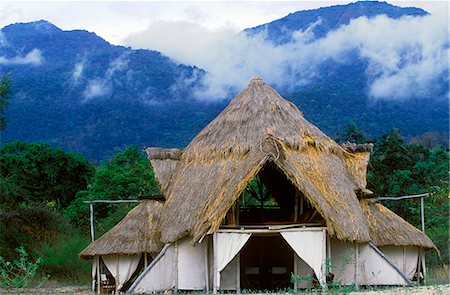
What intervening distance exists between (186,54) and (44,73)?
29.0 feet

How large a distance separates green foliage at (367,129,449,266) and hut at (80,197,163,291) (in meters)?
9.51

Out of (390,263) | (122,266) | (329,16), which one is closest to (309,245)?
(390,263)

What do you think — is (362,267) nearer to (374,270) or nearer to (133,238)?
(374,270)

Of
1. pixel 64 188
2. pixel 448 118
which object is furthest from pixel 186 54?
pixel 64 188

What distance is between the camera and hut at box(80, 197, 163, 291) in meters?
18.8

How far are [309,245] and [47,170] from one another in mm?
19369

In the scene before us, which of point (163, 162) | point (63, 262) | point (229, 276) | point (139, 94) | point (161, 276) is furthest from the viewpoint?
point (139, 94)

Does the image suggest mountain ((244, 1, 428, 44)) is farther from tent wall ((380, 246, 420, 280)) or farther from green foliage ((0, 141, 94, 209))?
tent wall ((380, 246, 420, 280))

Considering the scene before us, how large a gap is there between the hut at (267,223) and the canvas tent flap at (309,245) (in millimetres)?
20

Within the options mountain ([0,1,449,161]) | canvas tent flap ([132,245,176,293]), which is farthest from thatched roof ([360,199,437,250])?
mountain ([0,1,449,161])

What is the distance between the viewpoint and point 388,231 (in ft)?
61.9

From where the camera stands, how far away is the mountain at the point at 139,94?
1793 inches

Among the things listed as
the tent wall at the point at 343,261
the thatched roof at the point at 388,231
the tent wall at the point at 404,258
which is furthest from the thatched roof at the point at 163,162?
the tent wall at the point at 404,258

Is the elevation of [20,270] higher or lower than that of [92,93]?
lower
